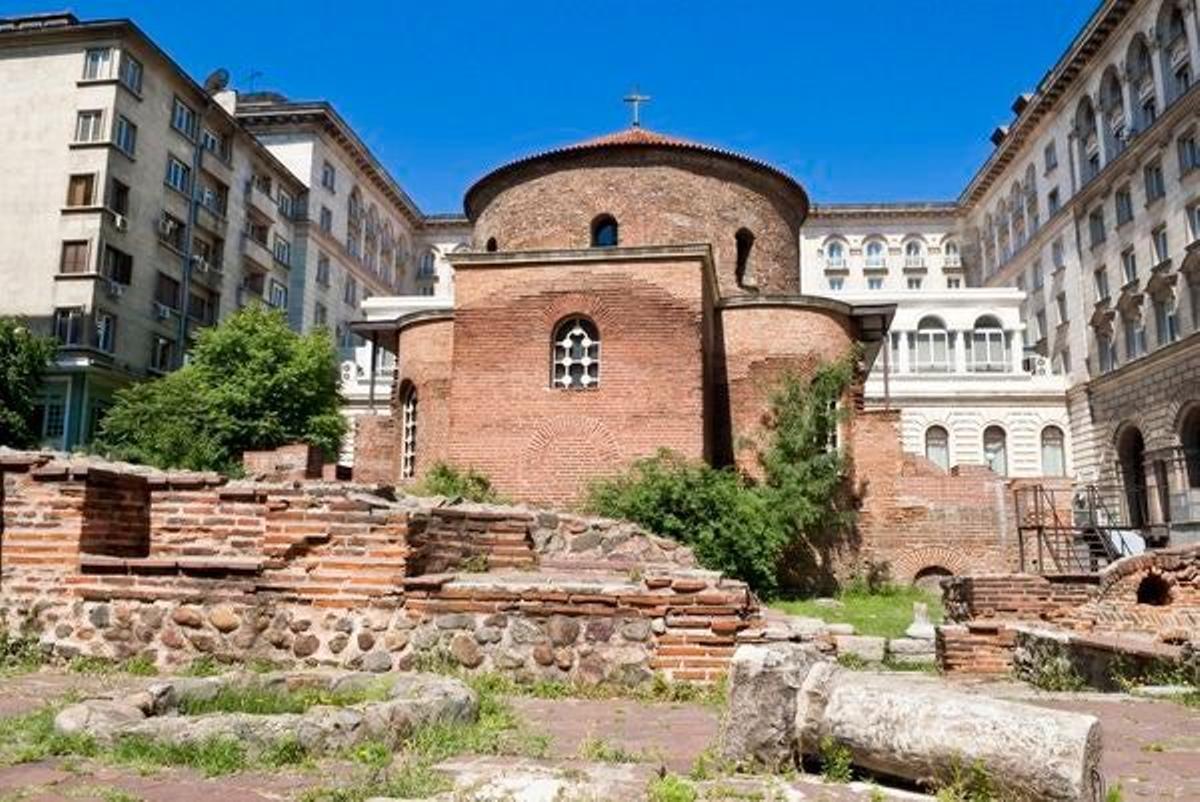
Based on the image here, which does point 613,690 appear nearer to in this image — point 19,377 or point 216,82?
point 19,377

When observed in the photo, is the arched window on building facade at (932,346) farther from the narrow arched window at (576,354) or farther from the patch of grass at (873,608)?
the narrow arched window at (576,354)

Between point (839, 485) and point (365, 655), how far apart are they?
47.2ft

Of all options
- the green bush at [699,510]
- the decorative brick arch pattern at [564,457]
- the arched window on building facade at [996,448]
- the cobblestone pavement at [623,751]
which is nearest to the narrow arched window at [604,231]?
the decorative brick arch pattern at [564,457]

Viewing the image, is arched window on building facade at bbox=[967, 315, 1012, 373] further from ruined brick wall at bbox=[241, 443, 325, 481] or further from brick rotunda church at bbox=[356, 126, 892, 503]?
ruined brick wall at bbox=[241, 443, 325, 481]

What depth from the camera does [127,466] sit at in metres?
8.95

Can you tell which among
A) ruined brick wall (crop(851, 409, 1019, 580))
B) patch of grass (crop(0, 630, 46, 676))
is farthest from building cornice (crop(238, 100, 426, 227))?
patch of grass (crop(0, 630, 46, 676))

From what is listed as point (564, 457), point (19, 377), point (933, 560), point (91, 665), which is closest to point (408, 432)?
point (564, 457)

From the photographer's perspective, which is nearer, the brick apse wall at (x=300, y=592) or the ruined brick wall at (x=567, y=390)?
the brick apse wall at (x=300, y=592)

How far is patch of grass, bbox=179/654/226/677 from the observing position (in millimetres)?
6699

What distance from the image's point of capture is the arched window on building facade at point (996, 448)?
36.8 m

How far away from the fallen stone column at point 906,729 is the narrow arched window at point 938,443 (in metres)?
34.3

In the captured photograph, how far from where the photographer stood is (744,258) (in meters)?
22.7

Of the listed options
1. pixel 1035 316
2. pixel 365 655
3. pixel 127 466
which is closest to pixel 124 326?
pixel 127 466

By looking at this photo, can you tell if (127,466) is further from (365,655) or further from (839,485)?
(839,485)
